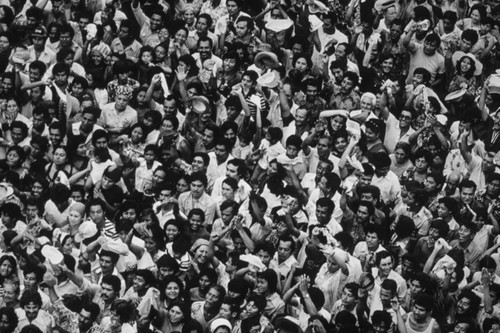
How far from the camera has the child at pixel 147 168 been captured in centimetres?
1970

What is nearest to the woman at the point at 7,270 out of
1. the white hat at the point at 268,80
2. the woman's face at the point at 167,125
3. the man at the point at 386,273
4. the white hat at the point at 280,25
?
the woman's face at the point at 167,125

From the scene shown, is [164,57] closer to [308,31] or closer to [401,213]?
[308,31]

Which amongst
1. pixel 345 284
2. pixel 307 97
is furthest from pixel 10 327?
pixel 307 97

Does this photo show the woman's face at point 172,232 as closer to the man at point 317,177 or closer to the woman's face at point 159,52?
the man at point 317,177

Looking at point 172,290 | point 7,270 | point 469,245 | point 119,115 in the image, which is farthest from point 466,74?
point 7,270

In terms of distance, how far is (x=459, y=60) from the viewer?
21203 millimetres

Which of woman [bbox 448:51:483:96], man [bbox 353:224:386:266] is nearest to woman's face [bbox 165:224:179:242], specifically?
man [bbox 353:224:386:266]

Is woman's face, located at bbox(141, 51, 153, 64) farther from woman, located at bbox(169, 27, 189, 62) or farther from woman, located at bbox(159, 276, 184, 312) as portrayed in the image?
woman, located at bbox(159, 276, 184, 312)

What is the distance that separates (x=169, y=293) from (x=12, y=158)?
296 centimetres

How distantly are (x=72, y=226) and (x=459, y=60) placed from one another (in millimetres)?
5311

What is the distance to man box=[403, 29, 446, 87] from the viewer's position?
21.3 meters

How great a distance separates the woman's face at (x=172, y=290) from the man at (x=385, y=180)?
2.79 meters

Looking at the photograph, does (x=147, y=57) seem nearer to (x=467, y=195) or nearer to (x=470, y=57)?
(x=470, y=57)

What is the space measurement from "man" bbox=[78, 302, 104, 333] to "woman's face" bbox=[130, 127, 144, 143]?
269 centimetres
